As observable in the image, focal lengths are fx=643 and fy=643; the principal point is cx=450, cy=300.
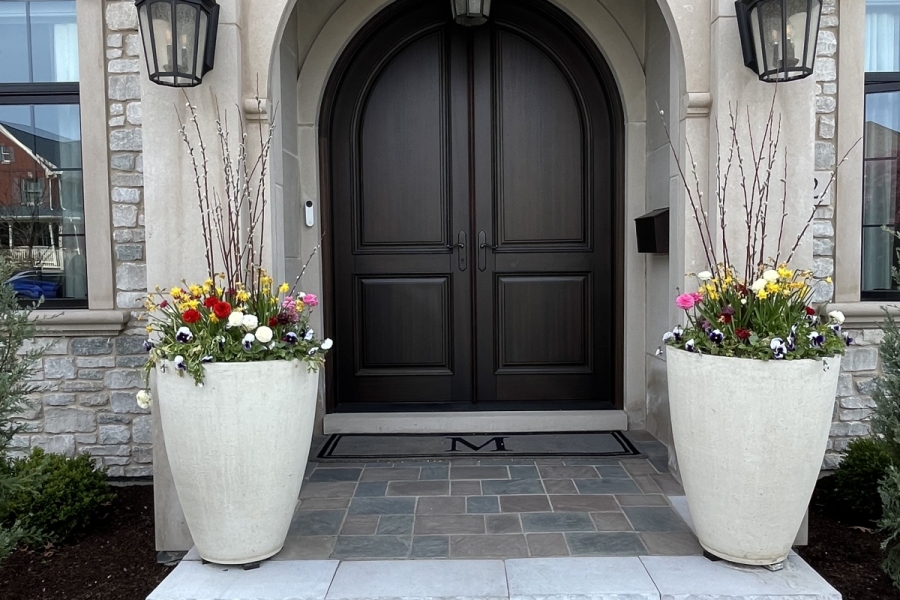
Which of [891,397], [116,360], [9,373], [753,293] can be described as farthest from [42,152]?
[891,397]

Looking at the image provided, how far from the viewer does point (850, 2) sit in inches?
139

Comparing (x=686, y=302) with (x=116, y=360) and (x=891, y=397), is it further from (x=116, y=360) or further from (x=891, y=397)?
(x=116, y=360)

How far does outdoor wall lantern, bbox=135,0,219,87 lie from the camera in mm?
2486

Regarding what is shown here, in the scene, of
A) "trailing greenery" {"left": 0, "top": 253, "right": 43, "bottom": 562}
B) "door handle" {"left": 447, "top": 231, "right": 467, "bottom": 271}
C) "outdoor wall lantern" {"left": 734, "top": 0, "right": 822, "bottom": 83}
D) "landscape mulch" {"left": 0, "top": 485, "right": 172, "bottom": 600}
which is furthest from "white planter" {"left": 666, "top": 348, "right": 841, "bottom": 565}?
"trailing greenery" {"left": 0, "top": 253, "right": 43, "bottom": 562}

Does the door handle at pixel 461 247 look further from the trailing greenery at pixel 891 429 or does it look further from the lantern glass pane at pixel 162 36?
the trailing greenery at pixel 891 429

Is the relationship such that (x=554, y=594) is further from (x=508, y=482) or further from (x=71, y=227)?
(x=71, y=227)

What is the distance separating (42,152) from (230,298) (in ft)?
7.18

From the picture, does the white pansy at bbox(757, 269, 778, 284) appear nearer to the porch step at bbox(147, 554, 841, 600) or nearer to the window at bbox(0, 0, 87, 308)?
the porch step at bbox(147, 554, 841, 600)

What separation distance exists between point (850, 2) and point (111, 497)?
468 centimetres

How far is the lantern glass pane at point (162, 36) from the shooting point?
2.49m

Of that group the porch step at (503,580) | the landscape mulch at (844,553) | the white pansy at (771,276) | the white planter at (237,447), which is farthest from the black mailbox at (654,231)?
the white planter at (237,447)

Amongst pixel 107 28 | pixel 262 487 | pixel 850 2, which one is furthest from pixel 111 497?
pixel 850 2

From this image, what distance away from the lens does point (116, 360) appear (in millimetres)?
3666

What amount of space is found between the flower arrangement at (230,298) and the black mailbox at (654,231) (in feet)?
6.57
